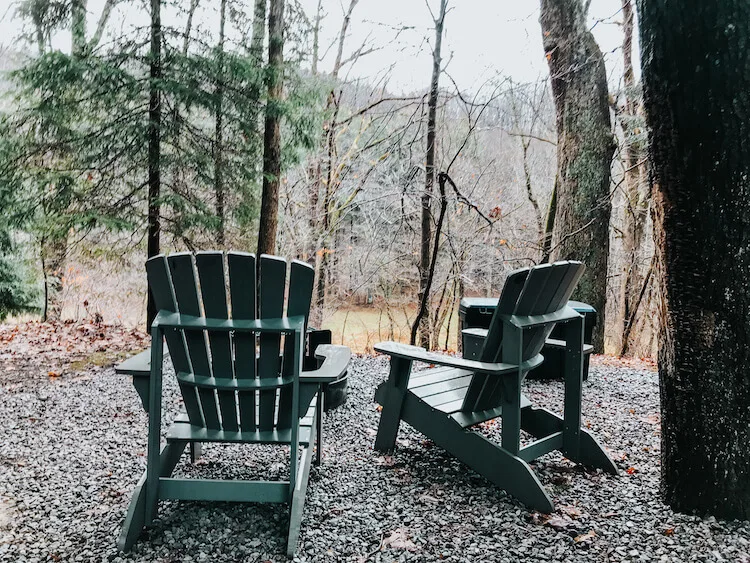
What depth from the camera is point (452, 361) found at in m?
2.43

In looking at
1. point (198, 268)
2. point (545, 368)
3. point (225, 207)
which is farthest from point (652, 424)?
point (225, 207)

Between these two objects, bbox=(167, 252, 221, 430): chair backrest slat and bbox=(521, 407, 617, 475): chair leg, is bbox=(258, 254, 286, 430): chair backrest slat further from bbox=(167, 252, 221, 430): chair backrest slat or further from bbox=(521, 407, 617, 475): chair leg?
bbox=(521, 407, 617, 475): chair leg

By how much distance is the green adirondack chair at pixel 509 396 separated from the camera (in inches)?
94.3

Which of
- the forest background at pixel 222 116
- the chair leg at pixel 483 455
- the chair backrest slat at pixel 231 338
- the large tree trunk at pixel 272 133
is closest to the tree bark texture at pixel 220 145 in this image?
the forest background at pixel 222 116

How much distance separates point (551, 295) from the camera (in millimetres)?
2521

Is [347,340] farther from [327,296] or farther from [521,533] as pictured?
[521,533]

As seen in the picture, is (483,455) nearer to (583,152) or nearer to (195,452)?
(195,452)

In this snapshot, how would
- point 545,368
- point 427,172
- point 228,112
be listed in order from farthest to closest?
1. point 427,172
2. point 228,112
3. point 545,368

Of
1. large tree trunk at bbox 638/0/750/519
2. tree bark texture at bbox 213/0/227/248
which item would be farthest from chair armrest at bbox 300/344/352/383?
tree bark texture at bbox 213/0/227/248

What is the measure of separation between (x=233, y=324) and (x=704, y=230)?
5.81ft

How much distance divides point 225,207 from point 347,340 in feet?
19.8

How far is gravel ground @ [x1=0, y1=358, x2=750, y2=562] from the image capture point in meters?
2.06

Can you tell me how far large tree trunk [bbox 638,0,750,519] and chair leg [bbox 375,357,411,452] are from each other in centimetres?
117

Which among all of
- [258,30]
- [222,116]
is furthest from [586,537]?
[258,30]
